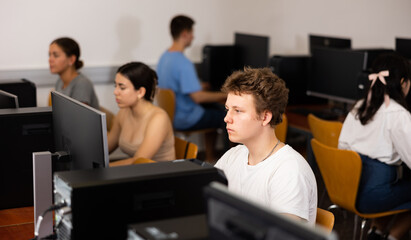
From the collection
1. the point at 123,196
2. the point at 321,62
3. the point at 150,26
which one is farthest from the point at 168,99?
the point at 123,196

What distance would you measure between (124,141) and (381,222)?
5.08 ft

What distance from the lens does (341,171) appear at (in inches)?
123

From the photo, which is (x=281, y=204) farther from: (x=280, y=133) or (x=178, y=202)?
(x=280, y=133)

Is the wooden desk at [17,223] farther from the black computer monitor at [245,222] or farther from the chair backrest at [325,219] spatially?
the black computer monitor at [245,222]

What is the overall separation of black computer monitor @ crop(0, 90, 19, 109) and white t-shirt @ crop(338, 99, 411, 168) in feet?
5.78

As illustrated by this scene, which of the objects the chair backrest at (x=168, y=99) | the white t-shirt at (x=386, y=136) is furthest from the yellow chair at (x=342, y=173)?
the chair backrest at (x=168, y=99)

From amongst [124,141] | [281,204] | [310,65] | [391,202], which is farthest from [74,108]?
[310,65]

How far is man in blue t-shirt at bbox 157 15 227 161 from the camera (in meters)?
4.83

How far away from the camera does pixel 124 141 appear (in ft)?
10.9

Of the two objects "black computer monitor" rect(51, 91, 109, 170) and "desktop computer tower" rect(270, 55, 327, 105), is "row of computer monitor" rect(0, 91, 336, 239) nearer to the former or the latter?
"black computer monitor" rect(51, 91, 109, 170)

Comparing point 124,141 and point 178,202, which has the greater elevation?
point 178,202

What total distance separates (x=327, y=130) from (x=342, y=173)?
52 centimetres

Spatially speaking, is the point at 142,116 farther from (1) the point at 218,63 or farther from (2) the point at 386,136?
→ (1) the point at 218,63

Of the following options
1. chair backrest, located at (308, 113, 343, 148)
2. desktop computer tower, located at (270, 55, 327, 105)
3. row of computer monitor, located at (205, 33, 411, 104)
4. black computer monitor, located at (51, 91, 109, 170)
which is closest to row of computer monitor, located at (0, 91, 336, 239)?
black computer monitor, located at (51, 91, 109, 170)
